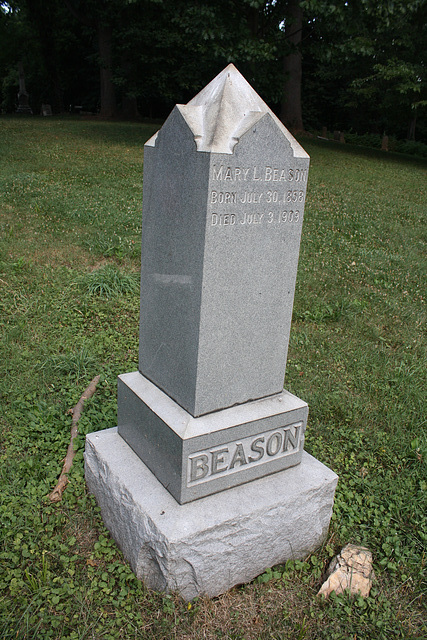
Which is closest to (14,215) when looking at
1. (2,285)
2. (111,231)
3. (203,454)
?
(111,231)

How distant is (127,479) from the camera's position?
2.85 metres

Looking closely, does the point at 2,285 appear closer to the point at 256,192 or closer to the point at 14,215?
the point at 14,215

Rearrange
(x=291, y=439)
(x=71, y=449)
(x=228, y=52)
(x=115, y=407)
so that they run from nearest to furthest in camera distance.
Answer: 1. (x=291, y=439)
2. (x=71, y=449)
3. (x=115, y=407)
4. (x=228, y=52)

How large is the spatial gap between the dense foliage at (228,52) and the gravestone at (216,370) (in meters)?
10.4

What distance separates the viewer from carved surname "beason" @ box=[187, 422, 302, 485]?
267 centimetres

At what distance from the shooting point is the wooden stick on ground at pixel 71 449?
10.5 feet

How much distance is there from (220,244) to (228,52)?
39.2 ft

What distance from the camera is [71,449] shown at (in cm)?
351

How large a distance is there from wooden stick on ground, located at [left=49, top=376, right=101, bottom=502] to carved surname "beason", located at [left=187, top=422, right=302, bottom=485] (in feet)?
3.35

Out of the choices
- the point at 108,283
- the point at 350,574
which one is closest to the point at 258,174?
the point at 350,574

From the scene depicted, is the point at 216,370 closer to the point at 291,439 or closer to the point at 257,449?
the point at 257,449

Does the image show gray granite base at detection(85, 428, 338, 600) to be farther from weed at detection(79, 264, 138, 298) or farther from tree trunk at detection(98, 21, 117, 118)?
tree trunk at detection(98, 21, 117, 118)

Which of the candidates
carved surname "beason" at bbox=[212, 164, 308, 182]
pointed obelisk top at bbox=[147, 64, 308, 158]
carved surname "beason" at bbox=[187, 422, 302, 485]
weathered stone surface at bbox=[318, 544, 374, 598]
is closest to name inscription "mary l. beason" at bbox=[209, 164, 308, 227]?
carved surname "beason" at bbox=[212, 164, 308, 182]

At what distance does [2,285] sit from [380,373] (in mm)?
3922
